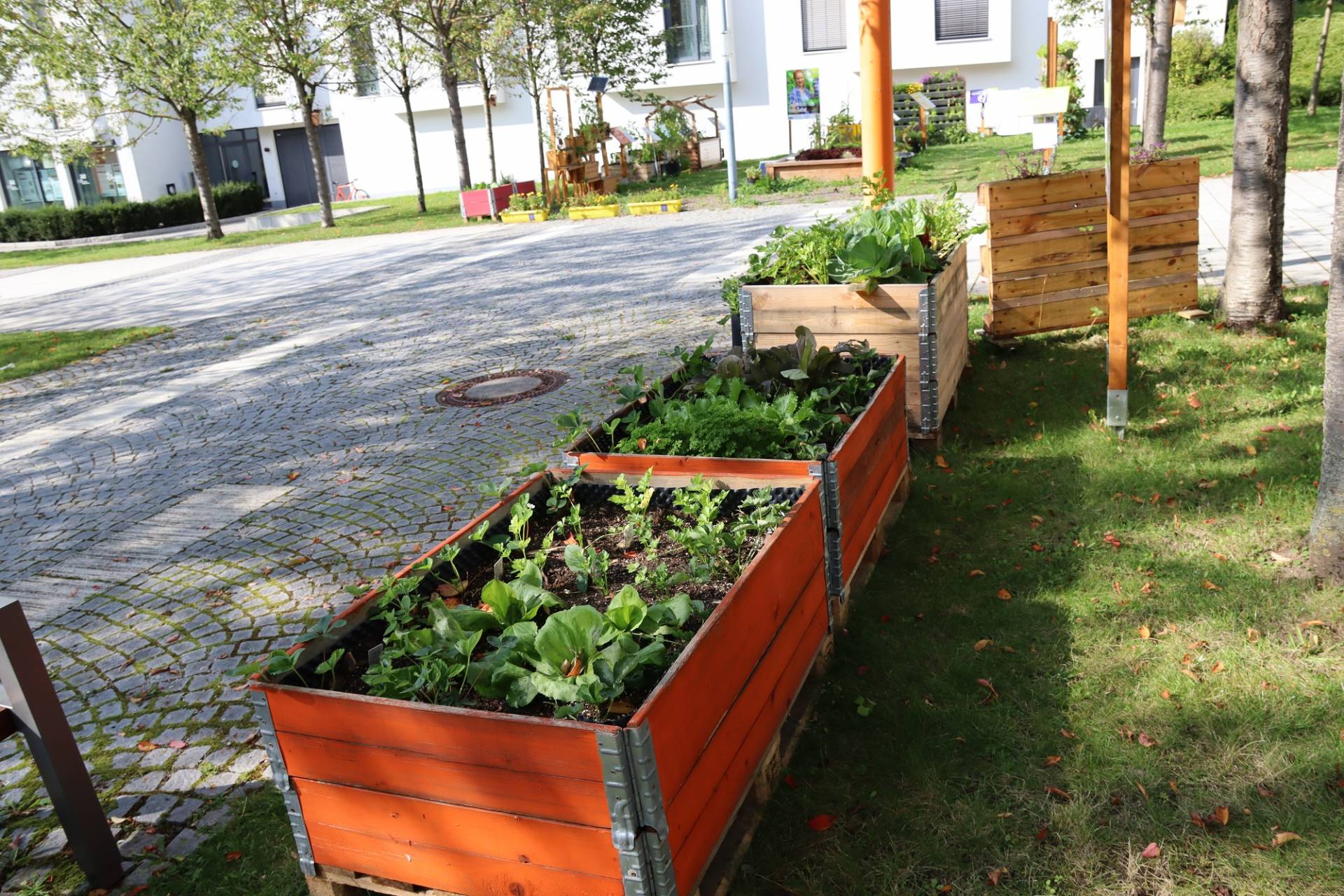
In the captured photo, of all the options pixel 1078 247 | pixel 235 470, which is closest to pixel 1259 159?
pixel 1078 247

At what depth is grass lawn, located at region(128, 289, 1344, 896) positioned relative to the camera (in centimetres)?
275

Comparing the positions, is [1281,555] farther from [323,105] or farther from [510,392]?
[323,105]

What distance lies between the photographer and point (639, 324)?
31.2ft

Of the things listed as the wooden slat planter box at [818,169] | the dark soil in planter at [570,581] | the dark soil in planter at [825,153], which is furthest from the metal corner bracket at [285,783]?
the dark soil in planter at [825,153]

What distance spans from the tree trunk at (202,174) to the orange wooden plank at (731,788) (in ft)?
74.6

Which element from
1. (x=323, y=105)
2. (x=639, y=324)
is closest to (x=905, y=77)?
(x=323, y=105)

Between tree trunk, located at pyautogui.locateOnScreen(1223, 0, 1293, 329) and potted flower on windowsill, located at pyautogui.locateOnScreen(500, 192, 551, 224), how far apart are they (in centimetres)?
1578

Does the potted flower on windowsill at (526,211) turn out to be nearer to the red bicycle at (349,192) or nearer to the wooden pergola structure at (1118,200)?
the wooden pergola structure at (1118,200)

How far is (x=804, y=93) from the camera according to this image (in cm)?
3281

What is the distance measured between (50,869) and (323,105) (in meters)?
40.4

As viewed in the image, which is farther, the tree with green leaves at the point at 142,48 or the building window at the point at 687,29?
the building window at the point at 687,29

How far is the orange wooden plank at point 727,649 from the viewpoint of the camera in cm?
230

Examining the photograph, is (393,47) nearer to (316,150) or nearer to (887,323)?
(316,150)

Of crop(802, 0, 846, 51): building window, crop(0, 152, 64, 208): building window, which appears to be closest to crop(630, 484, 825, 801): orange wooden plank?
crop(802, 0, 846, 51): building window
